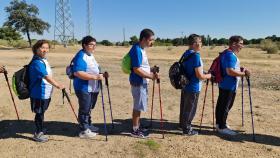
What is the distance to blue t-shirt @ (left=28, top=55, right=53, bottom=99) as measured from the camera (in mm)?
7188

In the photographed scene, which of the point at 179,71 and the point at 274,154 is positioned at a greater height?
the point at 179,71

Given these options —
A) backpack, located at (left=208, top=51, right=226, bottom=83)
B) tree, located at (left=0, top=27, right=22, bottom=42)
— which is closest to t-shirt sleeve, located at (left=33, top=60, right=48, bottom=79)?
backpack, located at (left=208, top=51, right=226, bottom=83)

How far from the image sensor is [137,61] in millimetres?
7262

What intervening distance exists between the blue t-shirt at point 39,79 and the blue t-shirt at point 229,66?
10.6ft

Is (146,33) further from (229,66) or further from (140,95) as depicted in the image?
(229,66)

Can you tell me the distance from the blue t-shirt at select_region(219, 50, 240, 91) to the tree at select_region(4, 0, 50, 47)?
4827 centimetres

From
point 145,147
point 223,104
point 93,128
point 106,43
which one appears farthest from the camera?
point 106,43

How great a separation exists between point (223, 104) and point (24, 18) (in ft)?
158

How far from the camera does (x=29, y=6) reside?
5406 centimetres

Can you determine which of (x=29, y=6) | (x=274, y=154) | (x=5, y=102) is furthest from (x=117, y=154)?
(x=29, y=6)

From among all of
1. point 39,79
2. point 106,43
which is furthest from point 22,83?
point 106,43

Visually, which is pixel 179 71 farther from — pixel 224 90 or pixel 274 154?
pixel 274 154

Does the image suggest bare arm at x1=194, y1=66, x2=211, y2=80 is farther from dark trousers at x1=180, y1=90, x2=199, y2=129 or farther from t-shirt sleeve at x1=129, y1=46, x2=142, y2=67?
t-shirt sleeve at x1=129, y1=46, x2=142, y2=67

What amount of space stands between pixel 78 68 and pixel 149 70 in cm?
127
